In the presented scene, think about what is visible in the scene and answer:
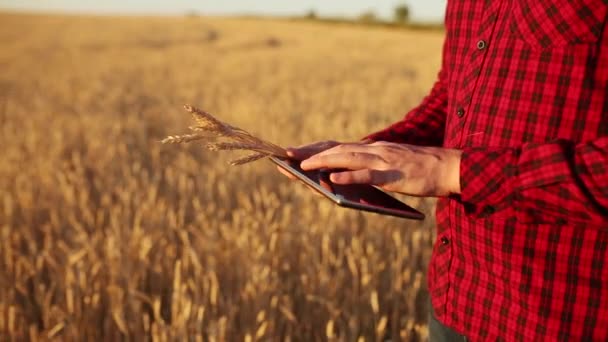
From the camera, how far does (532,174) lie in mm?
824

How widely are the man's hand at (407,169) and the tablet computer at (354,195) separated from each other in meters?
0.03

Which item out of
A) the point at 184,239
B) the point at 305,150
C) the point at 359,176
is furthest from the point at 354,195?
the point at 184,239

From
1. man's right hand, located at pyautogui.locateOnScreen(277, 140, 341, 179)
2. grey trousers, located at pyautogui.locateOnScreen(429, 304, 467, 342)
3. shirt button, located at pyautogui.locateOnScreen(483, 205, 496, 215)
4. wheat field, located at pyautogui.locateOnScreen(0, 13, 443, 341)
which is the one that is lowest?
wheat field, located at pyautogui.locateOnScreen(0, 13, 443, 341)

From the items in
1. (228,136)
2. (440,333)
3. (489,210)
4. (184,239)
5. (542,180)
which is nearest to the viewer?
(542,180)

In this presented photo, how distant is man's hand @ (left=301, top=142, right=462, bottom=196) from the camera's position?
2.91 ft

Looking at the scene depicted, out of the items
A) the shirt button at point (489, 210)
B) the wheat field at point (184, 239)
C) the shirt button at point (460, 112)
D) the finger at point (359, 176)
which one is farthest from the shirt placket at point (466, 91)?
the wheat field at point (184, 239)

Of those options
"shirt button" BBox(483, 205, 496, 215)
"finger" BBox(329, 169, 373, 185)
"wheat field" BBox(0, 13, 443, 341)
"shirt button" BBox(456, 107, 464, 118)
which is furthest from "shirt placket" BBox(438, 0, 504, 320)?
"wheat field" BBox(0, 13, 443, 341)

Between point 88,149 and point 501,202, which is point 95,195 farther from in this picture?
point 501,202

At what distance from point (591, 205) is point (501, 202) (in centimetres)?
12

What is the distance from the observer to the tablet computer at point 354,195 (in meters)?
0.91

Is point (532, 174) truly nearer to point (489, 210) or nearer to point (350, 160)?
point (489, 210)

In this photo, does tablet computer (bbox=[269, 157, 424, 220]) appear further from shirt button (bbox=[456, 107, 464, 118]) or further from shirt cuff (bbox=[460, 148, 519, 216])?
shirt button (bbox=[456, 107, 464, 118])

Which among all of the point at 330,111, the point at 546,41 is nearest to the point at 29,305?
the point at 546,41

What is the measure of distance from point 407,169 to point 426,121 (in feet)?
1.55
